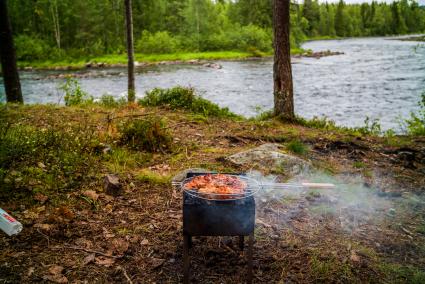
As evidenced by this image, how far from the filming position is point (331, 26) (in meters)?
110

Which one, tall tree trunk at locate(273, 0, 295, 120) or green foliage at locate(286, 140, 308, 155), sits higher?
tall tree trunk at locate(273, 0, 295, 120)

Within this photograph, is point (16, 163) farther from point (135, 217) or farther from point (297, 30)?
point (297, 30)

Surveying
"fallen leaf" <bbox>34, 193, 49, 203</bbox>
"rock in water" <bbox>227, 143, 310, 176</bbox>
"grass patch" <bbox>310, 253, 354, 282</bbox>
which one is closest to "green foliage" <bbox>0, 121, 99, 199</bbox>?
"fallen leaf" <bbox>34, 193, 49, 203</bbox>

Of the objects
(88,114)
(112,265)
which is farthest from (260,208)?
(88,114)

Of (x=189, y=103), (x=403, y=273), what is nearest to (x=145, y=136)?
(x=189, y=103)

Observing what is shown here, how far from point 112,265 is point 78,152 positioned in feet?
9.28

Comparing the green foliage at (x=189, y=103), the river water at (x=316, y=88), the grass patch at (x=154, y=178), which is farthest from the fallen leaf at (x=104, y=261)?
the river water at (x=316, y=88)

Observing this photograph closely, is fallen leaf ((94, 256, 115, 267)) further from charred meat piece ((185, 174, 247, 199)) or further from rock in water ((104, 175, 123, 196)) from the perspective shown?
rock in water ((104, 175, 123, 196))

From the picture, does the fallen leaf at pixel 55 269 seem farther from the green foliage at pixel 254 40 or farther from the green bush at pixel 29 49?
the green foliage at pixel 254 40

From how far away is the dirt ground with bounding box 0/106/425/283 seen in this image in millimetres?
3670

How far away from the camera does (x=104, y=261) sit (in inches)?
151

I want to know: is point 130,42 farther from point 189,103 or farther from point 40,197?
point 40,197

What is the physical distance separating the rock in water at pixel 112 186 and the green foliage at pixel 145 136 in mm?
1654

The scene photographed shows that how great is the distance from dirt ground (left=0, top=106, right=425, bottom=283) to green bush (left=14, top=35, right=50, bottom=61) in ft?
142
